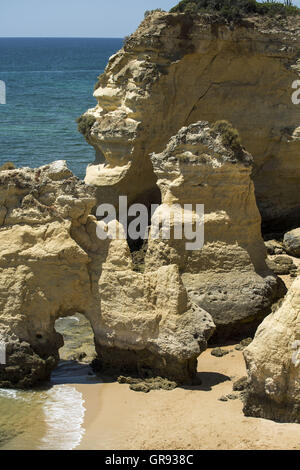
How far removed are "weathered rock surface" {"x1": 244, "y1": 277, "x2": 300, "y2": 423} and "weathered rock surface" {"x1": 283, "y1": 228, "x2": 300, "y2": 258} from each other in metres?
9.23

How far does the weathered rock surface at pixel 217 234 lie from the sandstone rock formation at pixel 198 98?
464cm

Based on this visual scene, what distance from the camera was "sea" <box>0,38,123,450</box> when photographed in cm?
1459

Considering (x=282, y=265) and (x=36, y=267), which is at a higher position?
(x=36, y=267)

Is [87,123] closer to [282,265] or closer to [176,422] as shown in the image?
[282,265]

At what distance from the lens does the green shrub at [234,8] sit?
79.3 ft

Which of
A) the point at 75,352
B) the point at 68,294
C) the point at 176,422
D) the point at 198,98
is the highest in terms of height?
the point at 198,98

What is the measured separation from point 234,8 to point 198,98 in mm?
2499

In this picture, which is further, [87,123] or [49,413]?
[87,123]

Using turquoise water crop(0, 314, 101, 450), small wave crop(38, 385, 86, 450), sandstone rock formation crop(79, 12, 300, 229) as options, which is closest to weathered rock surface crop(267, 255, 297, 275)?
sandstone rock formation crop(79, 12, 300, 229)

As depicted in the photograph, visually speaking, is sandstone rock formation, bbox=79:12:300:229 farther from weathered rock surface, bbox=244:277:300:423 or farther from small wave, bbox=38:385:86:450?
weathered rock surface, bbox=244:277:300:423

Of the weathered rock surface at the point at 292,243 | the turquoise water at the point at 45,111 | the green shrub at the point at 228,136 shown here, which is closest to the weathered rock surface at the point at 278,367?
the green shrub at the point at 228,136

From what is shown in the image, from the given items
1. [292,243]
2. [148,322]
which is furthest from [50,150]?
[148,322]

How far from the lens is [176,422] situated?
14336 mm

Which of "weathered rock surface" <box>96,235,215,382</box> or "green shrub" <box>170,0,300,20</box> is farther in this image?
"green shrub" <box>170,0,300,20</box>
